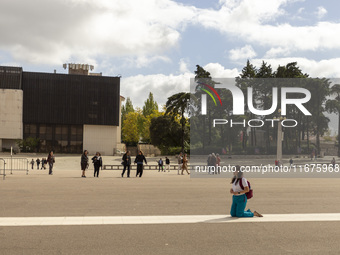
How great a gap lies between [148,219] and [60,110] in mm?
71656

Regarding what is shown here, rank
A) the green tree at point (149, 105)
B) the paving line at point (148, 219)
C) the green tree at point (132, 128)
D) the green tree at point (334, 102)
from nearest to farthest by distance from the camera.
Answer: the paving line at point (148, 219) < the green tree at point (334, 102) < the green tree at point (132, 128) < the green tree at point (149, 105)

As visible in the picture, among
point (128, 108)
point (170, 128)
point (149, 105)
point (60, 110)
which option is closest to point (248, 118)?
point (170, 128)

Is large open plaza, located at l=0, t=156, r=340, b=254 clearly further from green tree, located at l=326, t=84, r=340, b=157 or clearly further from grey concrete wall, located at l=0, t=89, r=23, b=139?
grey concrete wall, located at l=0, t=89, r=23, b=139

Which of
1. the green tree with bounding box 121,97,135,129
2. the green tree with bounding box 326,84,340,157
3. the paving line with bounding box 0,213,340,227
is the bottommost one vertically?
the paving line with bounding box 0,213,340,227

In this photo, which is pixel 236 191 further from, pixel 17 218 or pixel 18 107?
pixel 18 107

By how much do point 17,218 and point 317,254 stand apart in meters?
6.62

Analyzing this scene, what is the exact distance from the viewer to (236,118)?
5394cm

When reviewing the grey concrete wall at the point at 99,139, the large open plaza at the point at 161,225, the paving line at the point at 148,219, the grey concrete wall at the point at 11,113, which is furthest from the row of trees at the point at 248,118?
the paving line at the point at 148,219

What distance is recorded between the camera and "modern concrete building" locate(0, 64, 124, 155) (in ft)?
249

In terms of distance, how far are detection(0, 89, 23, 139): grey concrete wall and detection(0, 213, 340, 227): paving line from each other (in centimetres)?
7103

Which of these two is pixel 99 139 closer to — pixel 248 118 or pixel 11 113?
pixel 11 113

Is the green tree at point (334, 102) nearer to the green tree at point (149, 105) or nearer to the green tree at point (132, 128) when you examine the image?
the green tree at point (132, 128)

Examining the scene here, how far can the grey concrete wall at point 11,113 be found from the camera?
75438 mm

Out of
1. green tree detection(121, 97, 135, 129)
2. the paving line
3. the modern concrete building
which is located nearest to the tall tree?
the modern concrete building
